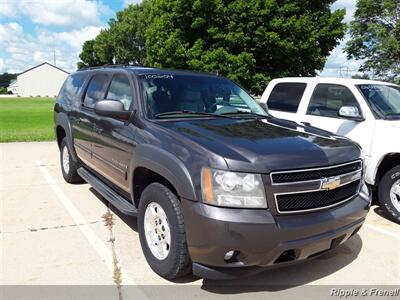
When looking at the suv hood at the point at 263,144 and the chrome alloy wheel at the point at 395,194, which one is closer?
the suv hood at the point at 263,144

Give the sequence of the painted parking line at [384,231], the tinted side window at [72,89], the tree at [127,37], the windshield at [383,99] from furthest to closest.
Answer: the tree at [127,37]
the tinted side window at [72,89]
the windshield at [383,99]
the painted parking line at [384,231]

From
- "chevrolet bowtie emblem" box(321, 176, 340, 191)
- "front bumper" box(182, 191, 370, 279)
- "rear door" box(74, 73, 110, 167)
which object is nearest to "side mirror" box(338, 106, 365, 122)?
"chevrolet bowtie emblem" box(321, 176, 340, 191)

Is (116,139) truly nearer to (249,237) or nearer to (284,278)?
(249,237)

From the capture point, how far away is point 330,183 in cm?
337

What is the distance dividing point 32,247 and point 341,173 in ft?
11.0

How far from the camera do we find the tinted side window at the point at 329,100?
6301 millimetres

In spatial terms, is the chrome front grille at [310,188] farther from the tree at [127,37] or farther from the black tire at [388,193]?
the tree at [127,37]

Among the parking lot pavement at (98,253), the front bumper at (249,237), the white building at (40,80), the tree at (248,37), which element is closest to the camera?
the front bumper at (249,237)

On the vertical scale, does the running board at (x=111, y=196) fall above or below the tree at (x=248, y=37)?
below

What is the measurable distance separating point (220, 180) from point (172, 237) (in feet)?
2.37

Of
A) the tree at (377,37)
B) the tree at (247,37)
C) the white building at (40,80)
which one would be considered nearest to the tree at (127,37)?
the tree at (247,37)

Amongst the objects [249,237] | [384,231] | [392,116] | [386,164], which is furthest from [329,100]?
[249,237]

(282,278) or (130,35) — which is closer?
(282,278)

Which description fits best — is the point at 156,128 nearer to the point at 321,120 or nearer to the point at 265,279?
the point at 265,279
